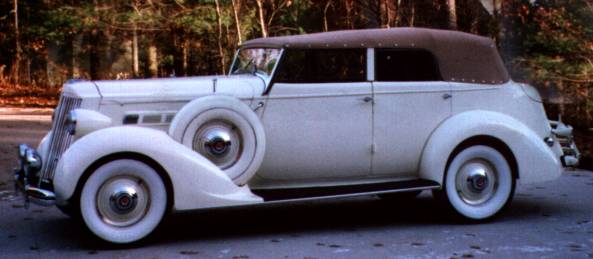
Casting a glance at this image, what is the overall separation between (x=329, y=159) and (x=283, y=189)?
19.9 inches

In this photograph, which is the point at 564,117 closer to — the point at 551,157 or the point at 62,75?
the point at 551,157

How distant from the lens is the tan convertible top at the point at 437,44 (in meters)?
7.94

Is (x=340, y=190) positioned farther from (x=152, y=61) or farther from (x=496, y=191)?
(x=152, y=61)

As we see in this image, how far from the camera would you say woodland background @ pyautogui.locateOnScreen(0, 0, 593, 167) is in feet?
54.5

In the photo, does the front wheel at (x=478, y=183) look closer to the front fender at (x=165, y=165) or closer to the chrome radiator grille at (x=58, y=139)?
the front fender at (x=165, y=165)

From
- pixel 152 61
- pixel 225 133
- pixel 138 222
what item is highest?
pixel 152 61

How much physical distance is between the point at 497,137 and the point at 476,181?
453mm

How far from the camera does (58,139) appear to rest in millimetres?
7457

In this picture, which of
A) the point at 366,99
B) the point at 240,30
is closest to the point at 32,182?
the point at 366,99

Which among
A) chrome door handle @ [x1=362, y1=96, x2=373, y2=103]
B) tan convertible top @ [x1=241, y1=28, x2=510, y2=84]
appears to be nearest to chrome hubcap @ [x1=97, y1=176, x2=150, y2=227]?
tan convertible top @ [x1=241, y1=28, x2=510, y2=84]

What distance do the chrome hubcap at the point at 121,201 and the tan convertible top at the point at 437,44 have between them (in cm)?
185

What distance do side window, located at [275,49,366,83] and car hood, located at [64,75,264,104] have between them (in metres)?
0.28

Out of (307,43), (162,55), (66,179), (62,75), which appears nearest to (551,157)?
(307,43)

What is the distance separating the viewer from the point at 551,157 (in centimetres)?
838
